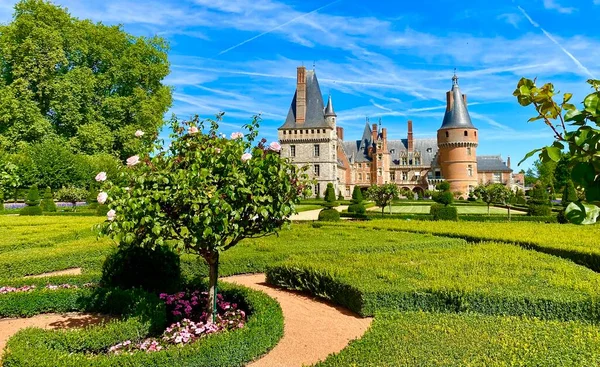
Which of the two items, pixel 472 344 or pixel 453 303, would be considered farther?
pixel 453 303

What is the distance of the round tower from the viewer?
159 ft

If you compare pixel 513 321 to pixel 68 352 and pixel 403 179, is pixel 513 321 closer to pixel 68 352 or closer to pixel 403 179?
pixel 68 352

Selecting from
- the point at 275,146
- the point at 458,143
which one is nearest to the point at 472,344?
the point at 275,146

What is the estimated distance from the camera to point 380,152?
56531mm

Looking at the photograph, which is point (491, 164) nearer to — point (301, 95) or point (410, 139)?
point (410, 139)

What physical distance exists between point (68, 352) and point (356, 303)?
3645 mm

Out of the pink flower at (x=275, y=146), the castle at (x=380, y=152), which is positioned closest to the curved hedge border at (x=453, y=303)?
the pink flower at (x=275, y=146)

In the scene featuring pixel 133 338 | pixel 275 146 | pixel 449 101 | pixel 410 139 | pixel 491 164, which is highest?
pixel 449 101

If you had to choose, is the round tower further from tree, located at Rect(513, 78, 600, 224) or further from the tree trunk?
tree, located at Rect(513, 78, 600, 224)

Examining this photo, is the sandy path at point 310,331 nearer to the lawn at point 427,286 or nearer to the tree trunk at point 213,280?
the lawn at point 427,286

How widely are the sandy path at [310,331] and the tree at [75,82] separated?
19.3 m

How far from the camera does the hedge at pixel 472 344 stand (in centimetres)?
363

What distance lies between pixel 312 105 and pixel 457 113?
17053 millimetres

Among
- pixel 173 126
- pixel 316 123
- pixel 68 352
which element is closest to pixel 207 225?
pixel 173 126
